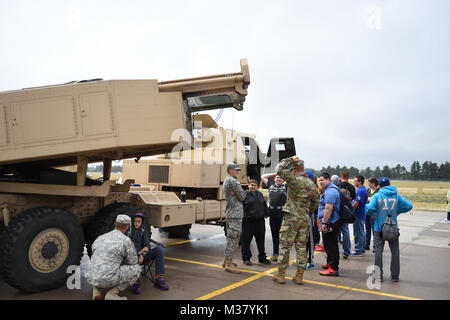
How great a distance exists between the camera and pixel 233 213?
245 inches

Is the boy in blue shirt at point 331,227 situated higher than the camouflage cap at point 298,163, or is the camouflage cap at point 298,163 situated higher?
the camouflage cap at point 298,163

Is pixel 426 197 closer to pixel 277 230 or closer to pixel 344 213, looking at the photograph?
pixel 277 230

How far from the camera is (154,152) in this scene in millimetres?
6703

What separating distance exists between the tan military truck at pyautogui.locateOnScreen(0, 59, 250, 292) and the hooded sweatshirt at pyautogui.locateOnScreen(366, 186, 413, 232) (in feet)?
9.15

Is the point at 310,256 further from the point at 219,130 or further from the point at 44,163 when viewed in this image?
the point at 44,163

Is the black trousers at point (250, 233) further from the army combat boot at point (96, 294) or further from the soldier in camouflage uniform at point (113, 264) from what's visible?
the army combat boot at point (96, 294)

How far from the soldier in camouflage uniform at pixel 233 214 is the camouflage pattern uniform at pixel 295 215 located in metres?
0.89

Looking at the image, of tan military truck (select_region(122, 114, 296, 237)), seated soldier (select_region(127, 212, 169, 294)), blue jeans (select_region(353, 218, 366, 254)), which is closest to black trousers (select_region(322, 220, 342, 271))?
blue jeans (select_region(353, 218, 366, 254))

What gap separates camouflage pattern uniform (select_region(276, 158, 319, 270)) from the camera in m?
5.52

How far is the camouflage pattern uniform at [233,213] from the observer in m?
6.19

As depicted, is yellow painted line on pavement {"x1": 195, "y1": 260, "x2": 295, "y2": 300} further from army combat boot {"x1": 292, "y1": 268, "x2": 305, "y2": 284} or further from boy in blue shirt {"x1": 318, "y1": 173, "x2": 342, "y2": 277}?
boy in blue shirt {"x1": 318, "y1": 173, "x2": 342, "y2": 277}

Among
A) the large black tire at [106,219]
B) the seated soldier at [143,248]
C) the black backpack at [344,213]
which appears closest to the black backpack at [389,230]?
the black backpack at [344,213]

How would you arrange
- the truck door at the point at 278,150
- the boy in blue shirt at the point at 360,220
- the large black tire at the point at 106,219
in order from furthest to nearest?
the truck door at the point at 278,150
the boy in blue shirt at the point at 360,220
the large black tire at the point at 106,219

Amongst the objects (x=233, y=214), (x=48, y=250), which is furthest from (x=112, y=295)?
(x=233, y=214)
